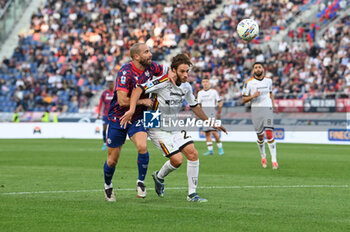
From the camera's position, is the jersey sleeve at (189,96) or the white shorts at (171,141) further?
the jersey sleeve at (189,96)

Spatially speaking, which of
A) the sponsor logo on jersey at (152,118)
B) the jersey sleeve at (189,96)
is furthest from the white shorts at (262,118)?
the sponsor logo on jersey at (152,118)

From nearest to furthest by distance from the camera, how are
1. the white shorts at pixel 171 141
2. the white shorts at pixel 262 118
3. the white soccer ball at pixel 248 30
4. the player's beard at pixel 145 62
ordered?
the player's beard at pixel 145 62 < the white shorts at pixel 171 141 < the white soccer ball at pixel 248 30 < the white shorts at pixel 262 118

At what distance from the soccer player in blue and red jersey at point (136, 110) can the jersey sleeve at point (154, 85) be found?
160mm

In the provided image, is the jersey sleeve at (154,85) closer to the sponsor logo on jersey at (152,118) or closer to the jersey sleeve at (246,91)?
the sponsor logo on jersey at (152,118)

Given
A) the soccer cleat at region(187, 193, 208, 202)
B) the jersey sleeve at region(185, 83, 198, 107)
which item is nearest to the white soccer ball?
the jersey sleeve at region(185, 83, 198, 107)

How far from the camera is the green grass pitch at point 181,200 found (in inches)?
312

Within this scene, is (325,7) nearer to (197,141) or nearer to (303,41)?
(303,41)

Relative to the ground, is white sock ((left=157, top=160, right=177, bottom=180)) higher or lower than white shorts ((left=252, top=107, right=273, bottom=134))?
lower

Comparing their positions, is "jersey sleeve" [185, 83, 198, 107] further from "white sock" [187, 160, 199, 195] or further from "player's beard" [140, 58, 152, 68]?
"white sock" [187, 160, 199, 195]

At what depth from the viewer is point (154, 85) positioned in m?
10.0

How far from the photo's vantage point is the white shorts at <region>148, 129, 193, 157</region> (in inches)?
403

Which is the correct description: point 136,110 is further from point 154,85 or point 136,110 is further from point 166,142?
point 166,142

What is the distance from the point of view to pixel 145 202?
10078mm

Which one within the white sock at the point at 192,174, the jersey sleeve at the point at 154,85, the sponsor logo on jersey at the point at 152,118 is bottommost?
the white sock at the point at 192,174
